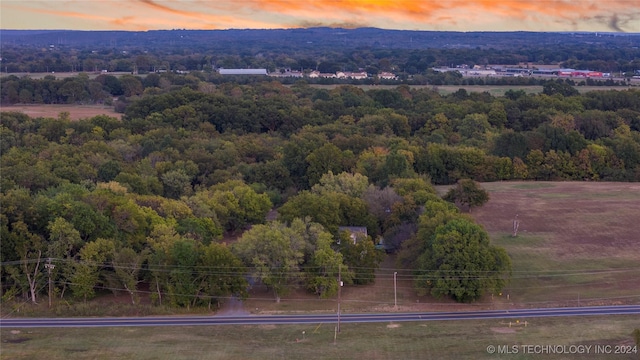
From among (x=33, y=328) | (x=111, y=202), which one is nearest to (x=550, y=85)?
(x=111, y=202)

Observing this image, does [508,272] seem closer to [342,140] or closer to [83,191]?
[83,191]

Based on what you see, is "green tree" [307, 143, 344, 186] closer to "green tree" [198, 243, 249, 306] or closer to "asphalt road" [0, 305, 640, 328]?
"green tree" [198, 243, 249, 306]

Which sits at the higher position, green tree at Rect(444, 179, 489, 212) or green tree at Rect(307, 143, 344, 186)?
green tree at Rect(307, 143, 344, 186)

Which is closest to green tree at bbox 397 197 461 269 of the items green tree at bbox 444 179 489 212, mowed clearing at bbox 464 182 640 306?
mowed clearing at bbox 464 182 640 306

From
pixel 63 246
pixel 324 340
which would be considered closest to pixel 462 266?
pixel 324 340

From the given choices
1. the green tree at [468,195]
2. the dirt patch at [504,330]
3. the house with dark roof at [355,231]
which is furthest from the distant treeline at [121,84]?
Answer: the dirt patch at [504,330]

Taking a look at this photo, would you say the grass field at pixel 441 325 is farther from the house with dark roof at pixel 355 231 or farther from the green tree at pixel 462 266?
the house with dark roof at pixel 355 231
